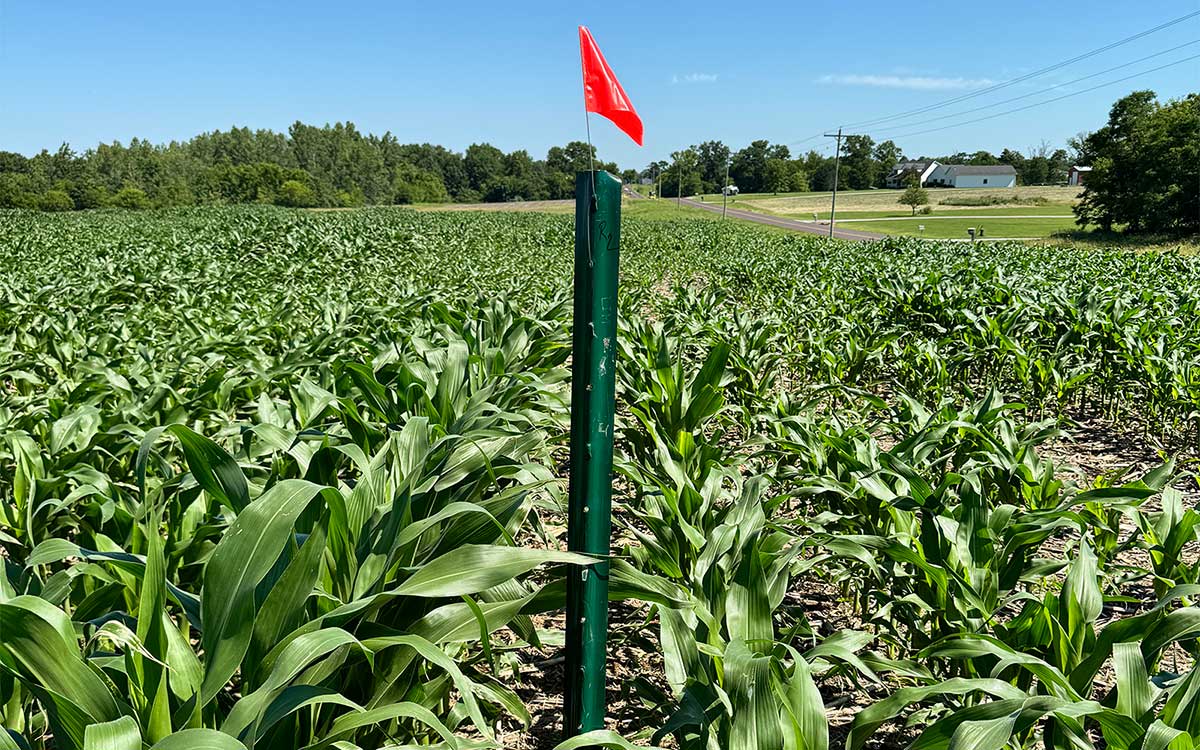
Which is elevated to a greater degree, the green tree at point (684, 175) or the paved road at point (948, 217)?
the green tree at point (684, 175)

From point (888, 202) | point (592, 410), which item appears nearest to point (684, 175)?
point (888, 202)

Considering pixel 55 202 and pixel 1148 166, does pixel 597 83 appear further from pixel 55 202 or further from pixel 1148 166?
pixel 55 202

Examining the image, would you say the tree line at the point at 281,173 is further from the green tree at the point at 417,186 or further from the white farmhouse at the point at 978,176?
the white farmhouse at the point at 978,176

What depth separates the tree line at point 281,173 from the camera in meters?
67.2

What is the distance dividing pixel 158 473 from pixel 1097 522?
3.21 m

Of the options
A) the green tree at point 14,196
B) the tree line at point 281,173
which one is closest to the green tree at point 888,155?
the tree line at point 281,173

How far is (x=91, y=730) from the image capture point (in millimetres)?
975

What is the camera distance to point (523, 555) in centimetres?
140

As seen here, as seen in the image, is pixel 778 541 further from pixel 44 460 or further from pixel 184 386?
pixel 184 386

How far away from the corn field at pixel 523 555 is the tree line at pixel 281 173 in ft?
166

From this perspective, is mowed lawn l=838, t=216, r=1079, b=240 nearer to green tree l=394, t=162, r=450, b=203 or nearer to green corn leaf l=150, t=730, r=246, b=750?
green corn leaf l=150, t=730, r=246, b=750

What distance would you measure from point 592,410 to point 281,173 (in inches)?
3159

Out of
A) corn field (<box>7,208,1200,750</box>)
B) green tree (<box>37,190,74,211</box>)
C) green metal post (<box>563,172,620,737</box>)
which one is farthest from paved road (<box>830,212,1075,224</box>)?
green tree (<box>37,190,74,211</box>)

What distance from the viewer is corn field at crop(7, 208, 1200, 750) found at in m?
1.27
